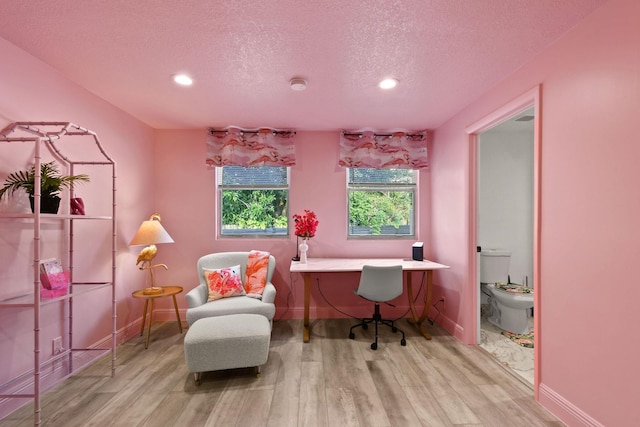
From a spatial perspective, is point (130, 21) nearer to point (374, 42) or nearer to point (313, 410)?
point (374, 42)

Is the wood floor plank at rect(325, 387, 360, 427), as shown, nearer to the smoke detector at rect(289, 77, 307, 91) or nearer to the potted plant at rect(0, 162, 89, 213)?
the potted plant at rect(0, 162, 89, 213)

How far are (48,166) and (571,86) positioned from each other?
3526mm

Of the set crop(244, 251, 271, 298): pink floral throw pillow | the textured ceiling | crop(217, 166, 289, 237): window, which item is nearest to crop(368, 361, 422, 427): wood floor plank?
crop(244, 251, 271, 298): pink floral throw pillow

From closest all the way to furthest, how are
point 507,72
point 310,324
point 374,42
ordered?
point 374,42, point 507,72, point 310,324

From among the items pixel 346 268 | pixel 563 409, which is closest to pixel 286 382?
pixel 346 268

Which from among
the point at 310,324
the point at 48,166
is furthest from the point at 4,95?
the point at 310,324

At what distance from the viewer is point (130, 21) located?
1648mm

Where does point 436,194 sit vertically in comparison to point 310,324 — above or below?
above

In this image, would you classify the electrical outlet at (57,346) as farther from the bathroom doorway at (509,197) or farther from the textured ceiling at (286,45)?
the bathroom doorway at (509,197)

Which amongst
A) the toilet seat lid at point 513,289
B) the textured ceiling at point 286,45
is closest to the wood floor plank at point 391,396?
the toilet seat lid at point 513,289

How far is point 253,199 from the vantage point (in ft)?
12.3

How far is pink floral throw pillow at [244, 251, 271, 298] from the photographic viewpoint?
3.14 m

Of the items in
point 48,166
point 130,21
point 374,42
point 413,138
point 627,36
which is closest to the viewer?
point 627,36

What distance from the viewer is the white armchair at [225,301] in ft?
8.80
